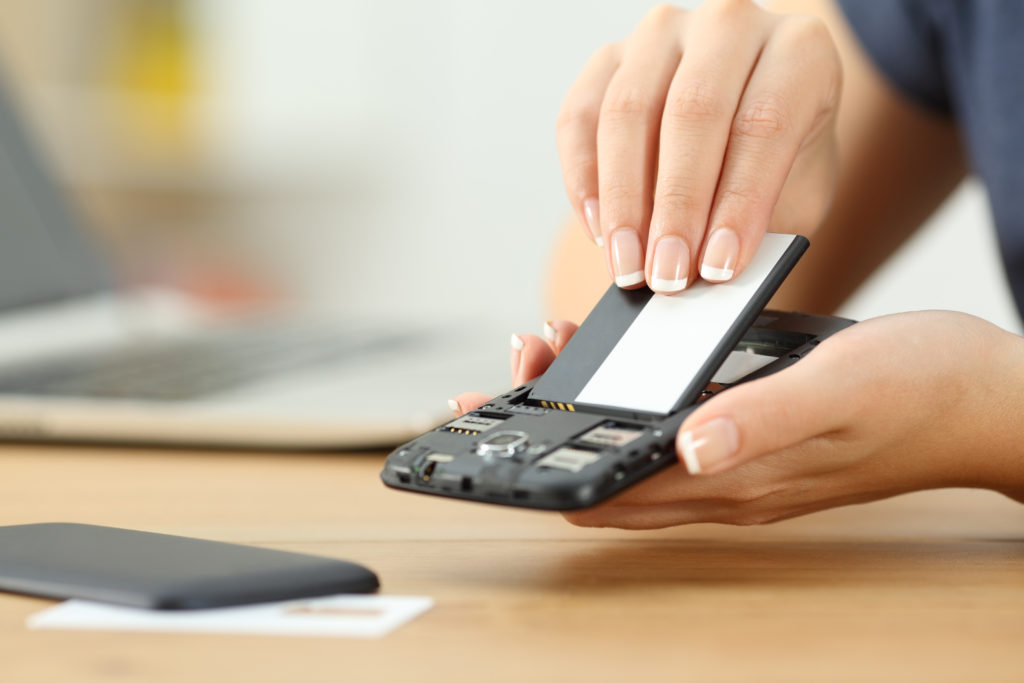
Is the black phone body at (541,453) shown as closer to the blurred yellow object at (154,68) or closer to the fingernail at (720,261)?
the fingernail at (720,261)

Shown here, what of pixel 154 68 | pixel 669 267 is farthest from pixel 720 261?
pixel 154 68

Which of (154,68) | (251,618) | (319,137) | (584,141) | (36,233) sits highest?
(154,68)

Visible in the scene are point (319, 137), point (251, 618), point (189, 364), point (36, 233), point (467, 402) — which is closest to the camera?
point (251, 618)

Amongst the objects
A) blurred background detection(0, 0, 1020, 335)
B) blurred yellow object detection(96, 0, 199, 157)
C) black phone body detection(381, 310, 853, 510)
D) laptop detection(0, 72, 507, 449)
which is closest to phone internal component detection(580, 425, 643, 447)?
black phone body detection(381, 310, 853, 510)

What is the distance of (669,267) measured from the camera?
0.44 metres

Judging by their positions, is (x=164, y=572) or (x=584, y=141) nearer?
(x=164, y=572)

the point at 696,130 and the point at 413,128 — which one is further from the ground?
the point at 413,128

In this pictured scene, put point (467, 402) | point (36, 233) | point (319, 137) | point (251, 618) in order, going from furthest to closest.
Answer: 1. point (319, 137)
2. point (36, 233)
3. point (467, 402)
4. point (251, 618)

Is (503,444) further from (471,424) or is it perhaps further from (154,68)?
(154,68)

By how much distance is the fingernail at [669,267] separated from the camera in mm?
440

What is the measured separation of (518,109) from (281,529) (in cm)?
161

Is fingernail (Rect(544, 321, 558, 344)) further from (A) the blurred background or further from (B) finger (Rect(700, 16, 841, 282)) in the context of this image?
(A) the blurred background

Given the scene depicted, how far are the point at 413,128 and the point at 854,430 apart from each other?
1818mm

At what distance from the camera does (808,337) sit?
1.45 feet
